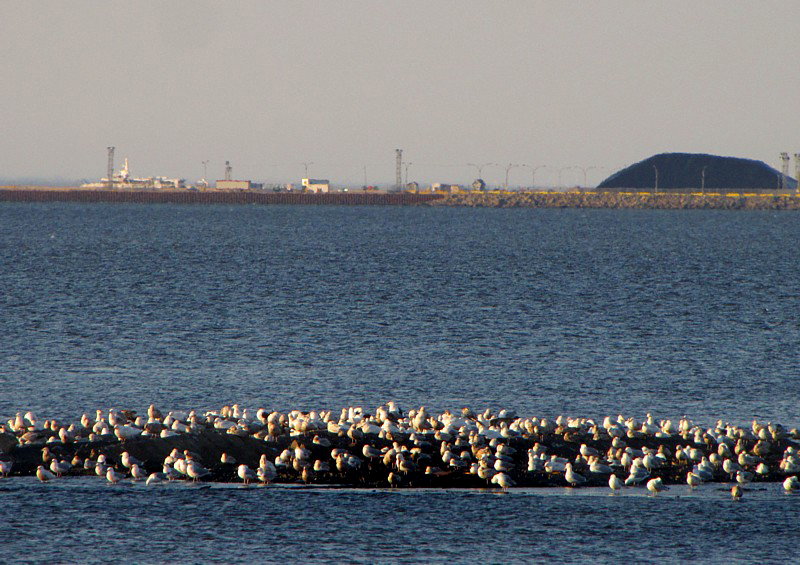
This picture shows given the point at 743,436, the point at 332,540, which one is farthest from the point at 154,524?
the point at 743,436

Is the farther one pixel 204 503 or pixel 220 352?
pixel 220 352

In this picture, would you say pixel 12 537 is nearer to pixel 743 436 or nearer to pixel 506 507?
pixel 506 507

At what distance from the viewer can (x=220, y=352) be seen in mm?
52125

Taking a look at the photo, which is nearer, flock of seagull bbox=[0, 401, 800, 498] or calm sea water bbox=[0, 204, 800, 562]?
calm sea water bbox=[0, 204, 800, 562]

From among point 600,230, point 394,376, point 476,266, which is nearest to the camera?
point 394,376

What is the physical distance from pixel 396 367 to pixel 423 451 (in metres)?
17.4

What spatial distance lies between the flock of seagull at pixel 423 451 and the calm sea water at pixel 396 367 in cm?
91

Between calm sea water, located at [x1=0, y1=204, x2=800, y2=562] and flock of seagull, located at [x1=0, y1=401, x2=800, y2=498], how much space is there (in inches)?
35.7

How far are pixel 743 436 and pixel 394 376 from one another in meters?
17.2

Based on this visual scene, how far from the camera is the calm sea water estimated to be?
25578mm

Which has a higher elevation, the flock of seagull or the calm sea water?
the flock of seagull

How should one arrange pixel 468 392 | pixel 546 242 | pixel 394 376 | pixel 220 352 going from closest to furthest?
pixel 468 392, pixel 394 376, pixel 220 352, pixel 546 242

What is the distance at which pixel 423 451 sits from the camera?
102 ft

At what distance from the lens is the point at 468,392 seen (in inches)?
1678
